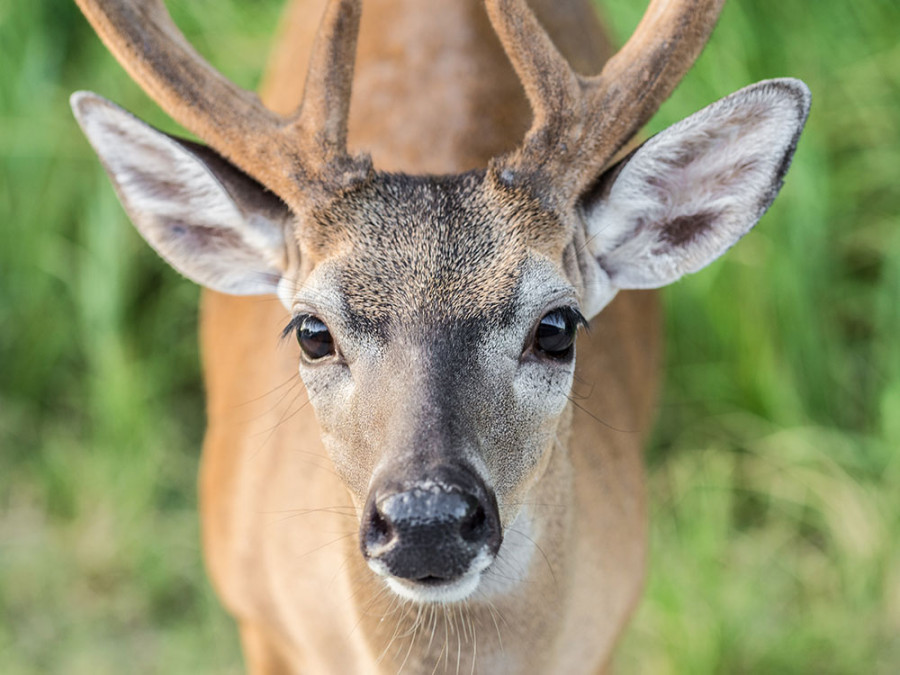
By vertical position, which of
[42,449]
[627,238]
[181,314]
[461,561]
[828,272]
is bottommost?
[42,449]

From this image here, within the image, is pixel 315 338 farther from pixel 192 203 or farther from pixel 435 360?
pixel 192 203

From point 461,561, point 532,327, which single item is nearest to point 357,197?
point 532,327

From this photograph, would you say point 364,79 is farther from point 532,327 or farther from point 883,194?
point 883,194

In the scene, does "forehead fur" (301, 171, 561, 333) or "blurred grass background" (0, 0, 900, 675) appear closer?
"forehead fur" (301, 171, 561, 333)

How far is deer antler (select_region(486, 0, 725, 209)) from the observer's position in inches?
107

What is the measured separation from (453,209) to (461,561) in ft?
2.46

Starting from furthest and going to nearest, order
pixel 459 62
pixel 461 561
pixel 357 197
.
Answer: pixel 459 62
pixel 357 197
pixel 461 561

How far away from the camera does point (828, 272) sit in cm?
491

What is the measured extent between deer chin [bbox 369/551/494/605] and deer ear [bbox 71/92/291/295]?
91cm

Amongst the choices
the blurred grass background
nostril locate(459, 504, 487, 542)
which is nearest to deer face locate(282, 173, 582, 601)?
nostril locate(459, 504, 487, 542)

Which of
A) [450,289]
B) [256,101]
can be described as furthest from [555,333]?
[256,101]

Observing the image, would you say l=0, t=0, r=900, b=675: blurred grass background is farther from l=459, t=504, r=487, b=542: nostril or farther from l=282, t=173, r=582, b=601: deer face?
l=459, t=504, r=487, b=542: nostril

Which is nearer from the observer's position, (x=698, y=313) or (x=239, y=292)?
(x=239, y=292)

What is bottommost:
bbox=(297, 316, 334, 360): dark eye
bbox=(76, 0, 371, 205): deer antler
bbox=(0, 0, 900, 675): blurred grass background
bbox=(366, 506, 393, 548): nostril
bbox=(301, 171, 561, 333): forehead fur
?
bbox=(0, 0, 900, 675): blurred grass background
